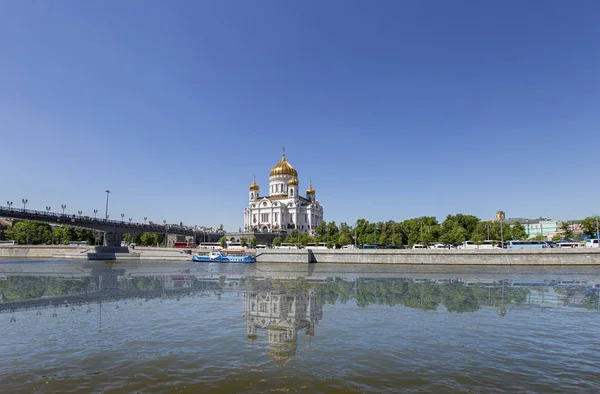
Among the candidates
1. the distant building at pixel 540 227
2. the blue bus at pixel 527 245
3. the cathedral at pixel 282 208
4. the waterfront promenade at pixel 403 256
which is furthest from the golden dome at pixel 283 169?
the distant building at pixel 540 227

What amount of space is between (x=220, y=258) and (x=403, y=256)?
114 feet

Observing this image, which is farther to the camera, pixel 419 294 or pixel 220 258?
pixel 220 258

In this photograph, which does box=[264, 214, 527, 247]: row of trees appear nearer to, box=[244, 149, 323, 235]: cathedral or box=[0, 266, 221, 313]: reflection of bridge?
box=[244, 149, 323, 235]: cathedral

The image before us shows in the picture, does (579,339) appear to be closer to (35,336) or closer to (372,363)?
→ (372,363)

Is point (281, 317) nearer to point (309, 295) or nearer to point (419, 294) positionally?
point (309, 295)

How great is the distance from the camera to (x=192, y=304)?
79.4ft

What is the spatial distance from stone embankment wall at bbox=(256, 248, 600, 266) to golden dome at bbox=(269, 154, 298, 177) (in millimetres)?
58444

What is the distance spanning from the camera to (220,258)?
249ft

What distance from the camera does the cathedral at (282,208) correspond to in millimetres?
124181

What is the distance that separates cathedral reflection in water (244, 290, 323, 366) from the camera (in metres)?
14.6

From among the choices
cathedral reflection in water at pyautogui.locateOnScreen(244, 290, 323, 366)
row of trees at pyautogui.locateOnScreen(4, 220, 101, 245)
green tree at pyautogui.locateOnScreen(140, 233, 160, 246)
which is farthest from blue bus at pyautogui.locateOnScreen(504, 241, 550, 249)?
green tree at pyautogui.locateOnScreen(140, 233, 160, 246)

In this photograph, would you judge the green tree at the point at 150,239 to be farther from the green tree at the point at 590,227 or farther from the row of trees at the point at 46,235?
the green tree at the point at 590,227

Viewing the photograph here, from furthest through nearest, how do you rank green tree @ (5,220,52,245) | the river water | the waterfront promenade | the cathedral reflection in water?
1. green tree @ (5,220,52,245)
2. the waterfront promenade
3. the cathedral reflection in water
4. the river water

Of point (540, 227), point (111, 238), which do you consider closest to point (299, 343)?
point (111, 238)
